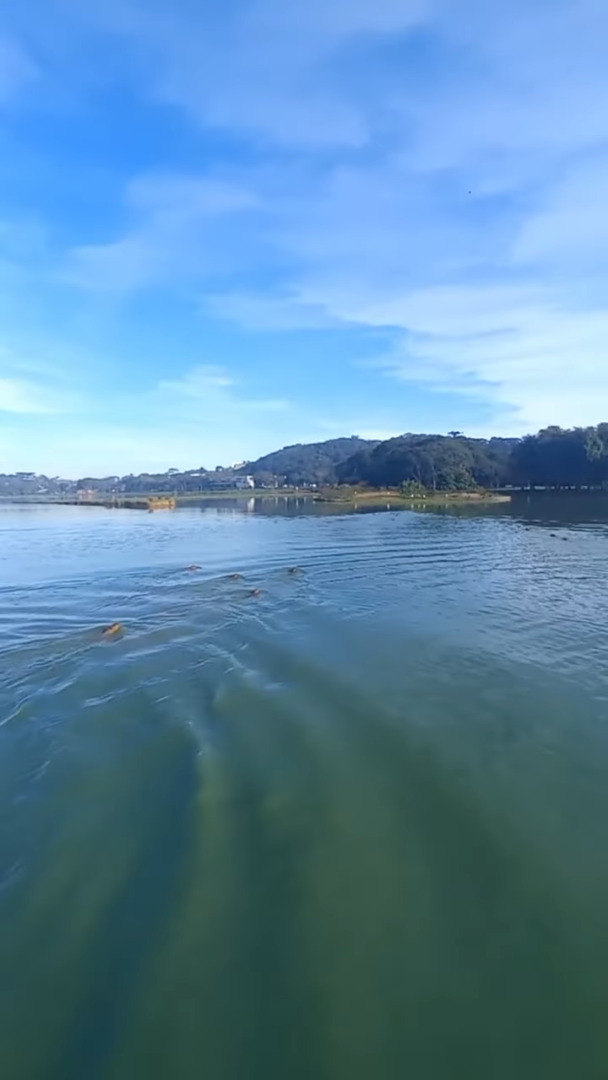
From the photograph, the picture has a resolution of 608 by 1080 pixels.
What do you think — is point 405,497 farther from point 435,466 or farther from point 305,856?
point 305,856

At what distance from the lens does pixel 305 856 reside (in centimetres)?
668

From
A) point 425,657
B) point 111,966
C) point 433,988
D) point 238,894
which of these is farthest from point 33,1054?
point 425,657

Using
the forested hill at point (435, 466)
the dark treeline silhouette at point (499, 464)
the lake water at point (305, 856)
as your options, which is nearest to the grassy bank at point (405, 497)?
the dark treeline silhouette at point (499, 464)

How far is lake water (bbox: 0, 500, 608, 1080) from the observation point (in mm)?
4637

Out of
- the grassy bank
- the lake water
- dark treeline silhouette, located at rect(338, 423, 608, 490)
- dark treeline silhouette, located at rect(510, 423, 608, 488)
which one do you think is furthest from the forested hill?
the lake water

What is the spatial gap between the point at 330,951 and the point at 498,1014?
4.72ft

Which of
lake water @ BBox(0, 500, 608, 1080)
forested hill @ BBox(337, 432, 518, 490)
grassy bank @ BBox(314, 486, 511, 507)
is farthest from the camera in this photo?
forested hill @ BBox(337, 432, 518, 490)

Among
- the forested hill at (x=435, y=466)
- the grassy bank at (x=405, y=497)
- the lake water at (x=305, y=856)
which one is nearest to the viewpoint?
the lake water at (x=305, y=856)

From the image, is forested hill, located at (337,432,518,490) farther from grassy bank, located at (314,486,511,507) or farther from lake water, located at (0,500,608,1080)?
lake water, located at (0,500,608,1080)

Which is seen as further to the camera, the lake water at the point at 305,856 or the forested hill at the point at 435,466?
the forested hill at the point at 435,466

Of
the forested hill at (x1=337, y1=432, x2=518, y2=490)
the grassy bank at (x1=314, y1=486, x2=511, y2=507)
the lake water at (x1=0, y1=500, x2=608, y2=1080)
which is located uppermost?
the forested hill at (x1=337, y1=432, x2=518, y2=490)

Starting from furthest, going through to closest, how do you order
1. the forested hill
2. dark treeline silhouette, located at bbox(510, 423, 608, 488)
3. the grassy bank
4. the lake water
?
the forested hill < dark treeline silhouette, located at bbox(510, 423, 608, 488) < the grassy bank < the lake water

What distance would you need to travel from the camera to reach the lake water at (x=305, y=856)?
4.64 metres

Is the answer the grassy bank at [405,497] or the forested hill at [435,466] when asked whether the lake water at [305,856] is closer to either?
the grassy bank at [405,497]
